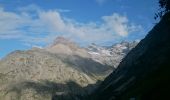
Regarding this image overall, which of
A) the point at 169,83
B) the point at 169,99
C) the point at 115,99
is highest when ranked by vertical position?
the point at 115,99

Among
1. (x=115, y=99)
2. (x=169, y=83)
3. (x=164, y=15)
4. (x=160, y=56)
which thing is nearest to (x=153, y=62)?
(x=160, y=56)

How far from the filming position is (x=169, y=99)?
5375 centimetres

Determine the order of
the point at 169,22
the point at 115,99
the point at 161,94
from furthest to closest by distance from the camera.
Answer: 1. the point at 115,99
2. the point at 169,22
3. the point at 161,94

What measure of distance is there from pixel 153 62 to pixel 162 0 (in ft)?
412

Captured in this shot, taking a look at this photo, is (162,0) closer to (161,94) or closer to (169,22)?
(169,22)

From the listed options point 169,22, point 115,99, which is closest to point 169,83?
point 169,22

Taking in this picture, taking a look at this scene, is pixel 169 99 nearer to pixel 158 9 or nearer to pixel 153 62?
pixel 158 9

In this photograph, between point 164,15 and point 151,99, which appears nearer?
point 151,99

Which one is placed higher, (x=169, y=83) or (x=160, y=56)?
(x=160, y=56)

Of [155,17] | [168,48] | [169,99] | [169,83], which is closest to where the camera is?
[169,99]

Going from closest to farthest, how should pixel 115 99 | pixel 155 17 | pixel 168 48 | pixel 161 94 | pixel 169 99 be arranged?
pixel 169 99 < pixel 161 94 < pixel 155 17 < pixel 115 99 < pixel 168 48

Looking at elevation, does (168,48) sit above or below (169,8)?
above

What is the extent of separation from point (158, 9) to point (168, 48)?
389ft

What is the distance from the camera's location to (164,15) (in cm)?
8044
